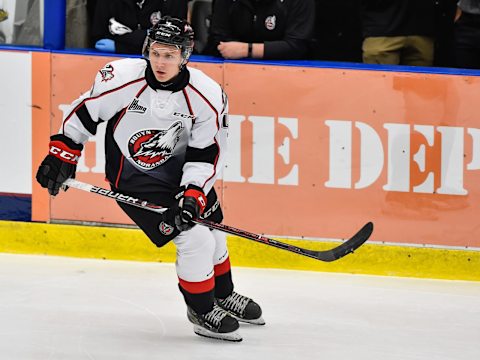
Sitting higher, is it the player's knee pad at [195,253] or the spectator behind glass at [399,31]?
the spectator behind glass at [399,31]

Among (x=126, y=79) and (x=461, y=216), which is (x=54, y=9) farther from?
(x=461, y=216)

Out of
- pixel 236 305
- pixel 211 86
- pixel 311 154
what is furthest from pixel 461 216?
A: pixel 211 86

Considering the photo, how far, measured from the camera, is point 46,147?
199 inches

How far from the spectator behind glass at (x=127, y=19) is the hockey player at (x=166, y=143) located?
1137 mm

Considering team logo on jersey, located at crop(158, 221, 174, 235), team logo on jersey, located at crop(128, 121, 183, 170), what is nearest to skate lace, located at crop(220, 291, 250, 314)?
team logo on jersey, located at crop(158, 221, 174, 235)

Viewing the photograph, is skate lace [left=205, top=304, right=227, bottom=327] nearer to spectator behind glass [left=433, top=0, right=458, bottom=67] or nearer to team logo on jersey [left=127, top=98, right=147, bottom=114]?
team logo on jersey [left=127, top=98, right=147, bottom=114]

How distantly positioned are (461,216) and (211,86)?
4.56 ft

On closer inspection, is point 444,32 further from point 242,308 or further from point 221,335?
point 221,335

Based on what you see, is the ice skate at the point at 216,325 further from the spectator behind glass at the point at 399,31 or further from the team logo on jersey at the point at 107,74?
the spectator behind glass at the point at 399,31

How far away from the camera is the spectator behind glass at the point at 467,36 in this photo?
504 centimetres

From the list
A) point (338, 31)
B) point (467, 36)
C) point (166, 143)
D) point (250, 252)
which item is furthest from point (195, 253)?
point (338, 31)

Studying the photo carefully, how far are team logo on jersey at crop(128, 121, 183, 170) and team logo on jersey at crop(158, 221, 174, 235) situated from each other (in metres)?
0.19

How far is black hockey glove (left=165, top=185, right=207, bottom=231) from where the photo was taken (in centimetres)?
380

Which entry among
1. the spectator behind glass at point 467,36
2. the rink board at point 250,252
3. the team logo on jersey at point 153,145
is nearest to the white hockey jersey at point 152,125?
the team logo on jersey at point 153,145
